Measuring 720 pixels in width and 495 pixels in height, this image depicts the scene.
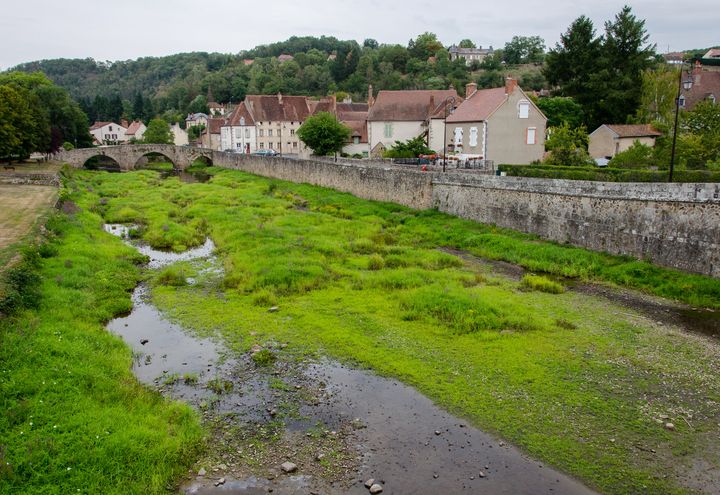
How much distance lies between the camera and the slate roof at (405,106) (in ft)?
164

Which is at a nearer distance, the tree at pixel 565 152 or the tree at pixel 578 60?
the tree at pixel 565 152

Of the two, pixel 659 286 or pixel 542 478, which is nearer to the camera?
pixel 542 478

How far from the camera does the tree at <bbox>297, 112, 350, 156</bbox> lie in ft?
160

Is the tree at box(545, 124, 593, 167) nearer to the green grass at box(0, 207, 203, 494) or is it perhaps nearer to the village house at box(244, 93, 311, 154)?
the green grass at box(0, 207, 203, 494)

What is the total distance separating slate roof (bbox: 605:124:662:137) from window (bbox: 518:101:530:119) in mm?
8997

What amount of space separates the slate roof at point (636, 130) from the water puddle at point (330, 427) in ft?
127

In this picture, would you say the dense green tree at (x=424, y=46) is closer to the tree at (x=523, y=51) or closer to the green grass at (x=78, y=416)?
the tree at (x=523, y=51)

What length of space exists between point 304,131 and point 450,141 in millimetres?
14029

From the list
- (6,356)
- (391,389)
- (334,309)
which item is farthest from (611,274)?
(6,356)

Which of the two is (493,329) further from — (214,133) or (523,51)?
(523,51)

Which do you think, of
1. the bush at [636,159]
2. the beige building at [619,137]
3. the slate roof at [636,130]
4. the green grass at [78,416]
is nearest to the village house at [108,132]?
the beige building at [619,137]

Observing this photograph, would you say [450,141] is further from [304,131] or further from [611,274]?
[611,274]

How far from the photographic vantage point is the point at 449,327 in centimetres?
1406

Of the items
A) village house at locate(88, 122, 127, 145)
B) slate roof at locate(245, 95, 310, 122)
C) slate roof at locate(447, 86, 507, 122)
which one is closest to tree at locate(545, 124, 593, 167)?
slate roof at locate(447, 86, 507, 122)
